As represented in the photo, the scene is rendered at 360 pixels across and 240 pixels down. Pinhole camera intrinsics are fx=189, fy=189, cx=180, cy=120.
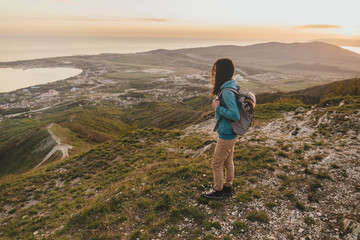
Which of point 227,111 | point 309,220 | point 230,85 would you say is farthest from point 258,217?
point 230,85

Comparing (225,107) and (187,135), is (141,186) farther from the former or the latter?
(187,135)

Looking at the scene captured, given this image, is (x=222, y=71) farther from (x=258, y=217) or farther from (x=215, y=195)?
(x=258, y=217)

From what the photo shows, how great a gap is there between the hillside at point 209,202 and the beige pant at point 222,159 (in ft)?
2.96

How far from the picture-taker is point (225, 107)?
558cm

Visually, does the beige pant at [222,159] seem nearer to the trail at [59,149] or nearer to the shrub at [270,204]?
the shrub at [270,204]

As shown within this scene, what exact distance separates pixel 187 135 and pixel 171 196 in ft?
47.7

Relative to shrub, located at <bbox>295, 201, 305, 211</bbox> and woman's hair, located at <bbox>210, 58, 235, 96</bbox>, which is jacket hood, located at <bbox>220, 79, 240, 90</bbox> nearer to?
woman's hair, located at <bbox>210, 58, 235, 96</bbox>

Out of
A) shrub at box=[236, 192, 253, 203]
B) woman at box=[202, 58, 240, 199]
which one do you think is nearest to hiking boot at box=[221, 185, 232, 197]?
shrub at box=[236, 192, 253, 203]

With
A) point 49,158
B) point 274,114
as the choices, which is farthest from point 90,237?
point 49,158

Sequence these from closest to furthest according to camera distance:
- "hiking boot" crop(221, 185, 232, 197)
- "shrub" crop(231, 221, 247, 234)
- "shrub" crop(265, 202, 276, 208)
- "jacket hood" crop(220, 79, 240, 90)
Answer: "jacket hood" crop(220, 79, 240, 90)
"shrub" crop(231, 221, 247, 234)
"shrub" crop(265, 202, 276, 208)
"hiking boot" crop(221, 185, 232, 197)

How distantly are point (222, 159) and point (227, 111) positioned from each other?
68.9 inches

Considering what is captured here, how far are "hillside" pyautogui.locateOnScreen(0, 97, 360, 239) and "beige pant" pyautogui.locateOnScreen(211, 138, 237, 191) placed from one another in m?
0.90

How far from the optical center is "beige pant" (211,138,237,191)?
604 cm

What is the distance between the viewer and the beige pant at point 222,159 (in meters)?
6.04
